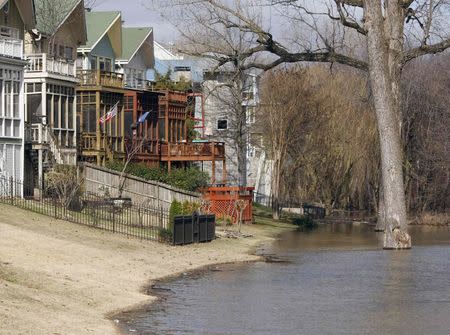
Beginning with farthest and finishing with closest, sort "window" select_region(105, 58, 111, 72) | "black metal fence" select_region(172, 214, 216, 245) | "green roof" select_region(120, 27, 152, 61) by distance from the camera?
"green roof" select_region(120, 27, 152, 61) < "window" select_region(105, 58, 111, 72) < "black metal fence" select_region(172, 214, 216, 245)

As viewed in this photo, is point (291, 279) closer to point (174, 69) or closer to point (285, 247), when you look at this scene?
point (285, 247)

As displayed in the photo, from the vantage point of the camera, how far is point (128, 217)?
45938mm

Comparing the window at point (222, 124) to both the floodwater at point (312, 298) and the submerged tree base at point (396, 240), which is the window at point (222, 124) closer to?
the submerged tree base at point (396, 240)

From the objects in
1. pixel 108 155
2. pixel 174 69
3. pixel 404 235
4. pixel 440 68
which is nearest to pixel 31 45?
pixel 108 155

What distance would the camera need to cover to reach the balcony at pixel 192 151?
223 ft

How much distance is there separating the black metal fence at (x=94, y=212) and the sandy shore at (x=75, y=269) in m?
1.74

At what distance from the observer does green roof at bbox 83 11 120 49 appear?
69.3 meters

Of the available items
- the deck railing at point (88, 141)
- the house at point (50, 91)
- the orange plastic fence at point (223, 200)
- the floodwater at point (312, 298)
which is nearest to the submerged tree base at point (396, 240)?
the floodwater at point (312, 298)

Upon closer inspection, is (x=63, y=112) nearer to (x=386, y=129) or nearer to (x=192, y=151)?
(x=192, y=151)

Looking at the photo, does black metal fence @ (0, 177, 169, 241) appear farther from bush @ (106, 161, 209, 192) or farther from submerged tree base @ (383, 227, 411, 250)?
bush @ (106, 161, 209, 192)

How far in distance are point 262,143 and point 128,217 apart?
34.4 meters

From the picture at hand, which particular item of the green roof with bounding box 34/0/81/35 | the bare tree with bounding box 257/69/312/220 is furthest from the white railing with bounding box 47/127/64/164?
the bare tree with bounding box 257/69/312/220

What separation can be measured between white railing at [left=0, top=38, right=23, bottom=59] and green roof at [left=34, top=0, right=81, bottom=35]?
931 cm

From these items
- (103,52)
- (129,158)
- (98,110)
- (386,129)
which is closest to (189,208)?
(386,129)
